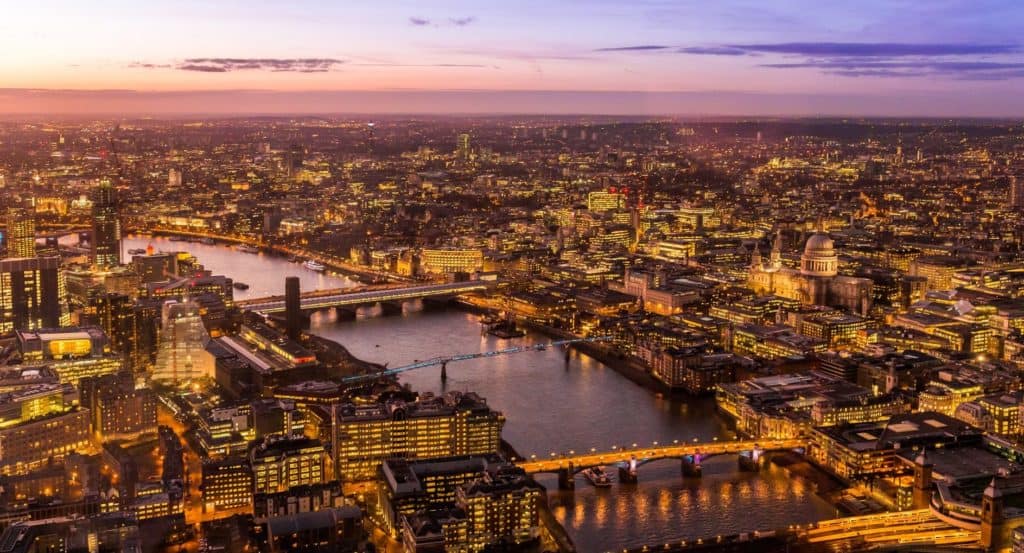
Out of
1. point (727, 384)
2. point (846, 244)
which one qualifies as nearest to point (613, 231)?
point (846, 244)

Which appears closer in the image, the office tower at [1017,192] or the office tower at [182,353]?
the office tower at [182,353]

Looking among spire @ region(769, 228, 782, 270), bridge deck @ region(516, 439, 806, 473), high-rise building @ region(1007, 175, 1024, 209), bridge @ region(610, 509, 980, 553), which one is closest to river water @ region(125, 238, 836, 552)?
bridge deck @ region(516, 439, 806, 473)

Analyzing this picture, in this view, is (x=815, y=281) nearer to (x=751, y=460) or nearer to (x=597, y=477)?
(x=751, y=460)

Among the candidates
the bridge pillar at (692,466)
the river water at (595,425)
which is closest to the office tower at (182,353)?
the river water at (595,425)

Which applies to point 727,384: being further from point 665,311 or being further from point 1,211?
point 1,211

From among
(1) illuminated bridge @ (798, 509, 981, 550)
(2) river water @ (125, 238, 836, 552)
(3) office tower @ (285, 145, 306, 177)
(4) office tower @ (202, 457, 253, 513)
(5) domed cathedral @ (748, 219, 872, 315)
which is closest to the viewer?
(1) illuminated bridge @ (798, 509, 981, 550)

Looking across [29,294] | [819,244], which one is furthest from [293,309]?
[819,244]

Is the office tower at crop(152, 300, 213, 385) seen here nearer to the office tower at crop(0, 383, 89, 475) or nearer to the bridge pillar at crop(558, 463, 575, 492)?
the office tower at crop(0, 383, 89, 475)

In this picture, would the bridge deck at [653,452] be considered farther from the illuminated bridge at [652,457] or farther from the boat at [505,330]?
the boat at [505,330]
